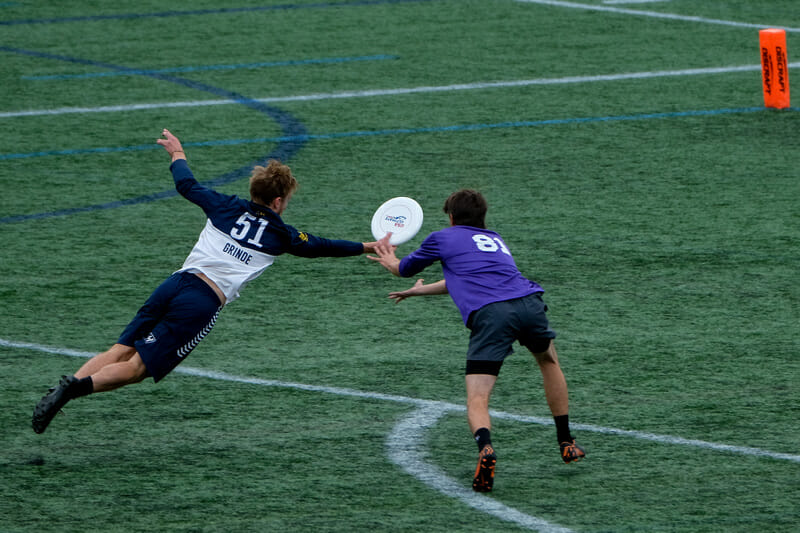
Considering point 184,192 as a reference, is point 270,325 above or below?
below

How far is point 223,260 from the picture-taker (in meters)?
7.11

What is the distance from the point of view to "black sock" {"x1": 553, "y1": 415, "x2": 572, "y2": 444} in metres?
6.58

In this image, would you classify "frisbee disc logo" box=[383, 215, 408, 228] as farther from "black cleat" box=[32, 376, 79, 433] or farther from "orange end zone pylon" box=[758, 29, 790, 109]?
"orange end zone pylon" box=[758, 29, 790, 109]

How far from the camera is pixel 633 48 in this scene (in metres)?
19.0

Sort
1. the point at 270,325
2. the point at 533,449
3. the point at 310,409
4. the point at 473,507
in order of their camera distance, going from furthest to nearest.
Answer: the point at 270,325, the point at 310,409, the point at 533,449, the point at 473,507

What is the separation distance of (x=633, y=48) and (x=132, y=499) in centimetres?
1414

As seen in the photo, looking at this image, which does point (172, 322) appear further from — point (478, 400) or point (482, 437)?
point (482, 437)

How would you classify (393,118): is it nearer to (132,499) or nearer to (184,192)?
(184,192)

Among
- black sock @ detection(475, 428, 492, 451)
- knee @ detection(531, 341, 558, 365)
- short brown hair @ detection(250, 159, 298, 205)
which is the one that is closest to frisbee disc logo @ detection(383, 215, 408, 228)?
short brown hair @ detection(250, 159, 298, 205)

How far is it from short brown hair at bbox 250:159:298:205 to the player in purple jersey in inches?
33.1

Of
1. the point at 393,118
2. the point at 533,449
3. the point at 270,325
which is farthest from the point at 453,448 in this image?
the point at 393,118

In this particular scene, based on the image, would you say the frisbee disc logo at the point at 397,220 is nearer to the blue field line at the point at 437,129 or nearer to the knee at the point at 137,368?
the knee at the point at 137,368

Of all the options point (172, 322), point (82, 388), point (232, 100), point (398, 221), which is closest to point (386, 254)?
point (398, 221)

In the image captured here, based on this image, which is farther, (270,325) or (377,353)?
(270,325)
